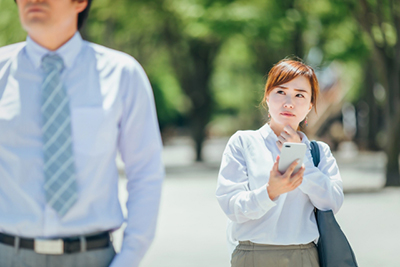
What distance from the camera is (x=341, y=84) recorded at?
36.8 m

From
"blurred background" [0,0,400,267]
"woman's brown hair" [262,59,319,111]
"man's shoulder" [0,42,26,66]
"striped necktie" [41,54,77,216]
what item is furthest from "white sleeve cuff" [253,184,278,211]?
"man's shoulder" [0,42,26,66]

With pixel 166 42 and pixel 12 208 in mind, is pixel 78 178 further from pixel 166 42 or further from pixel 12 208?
pixel 166 42

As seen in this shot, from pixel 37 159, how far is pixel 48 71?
31cm

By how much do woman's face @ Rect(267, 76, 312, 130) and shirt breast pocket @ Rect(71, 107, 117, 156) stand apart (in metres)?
1.02

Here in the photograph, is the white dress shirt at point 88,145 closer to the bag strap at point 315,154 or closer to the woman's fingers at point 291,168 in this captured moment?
the woman's fingers at point 291,168

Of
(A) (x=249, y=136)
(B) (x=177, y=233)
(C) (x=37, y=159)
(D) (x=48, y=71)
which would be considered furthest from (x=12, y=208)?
(B) (x=177, y=233)

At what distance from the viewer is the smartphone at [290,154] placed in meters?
2.34

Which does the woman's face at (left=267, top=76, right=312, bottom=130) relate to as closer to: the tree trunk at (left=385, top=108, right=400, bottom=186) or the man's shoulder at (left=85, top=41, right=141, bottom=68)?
the man's shoulder at (left=85, top=41, right=141, bottom=68)

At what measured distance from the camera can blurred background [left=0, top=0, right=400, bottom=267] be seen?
322 inches

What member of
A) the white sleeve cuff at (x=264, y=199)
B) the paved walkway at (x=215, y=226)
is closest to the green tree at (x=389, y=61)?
the paved walkway at (x=215, y=226)

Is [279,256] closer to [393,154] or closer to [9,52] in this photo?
[9,52]

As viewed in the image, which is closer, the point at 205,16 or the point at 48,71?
the point at 48,71

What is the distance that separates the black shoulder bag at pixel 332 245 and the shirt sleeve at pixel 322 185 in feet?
0.16

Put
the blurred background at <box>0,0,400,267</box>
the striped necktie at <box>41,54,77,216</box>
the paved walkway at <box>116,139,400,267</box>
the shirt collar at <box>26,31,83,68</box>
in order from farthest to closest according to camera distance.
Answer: the blurred background at <box>0,0,400,267</box> → the paved walkway at <box>116,139,400,267</box> → the shirt collar at <box>26,31,83,68</box> → the striped necktie at <box>41,54,77,216</box>
